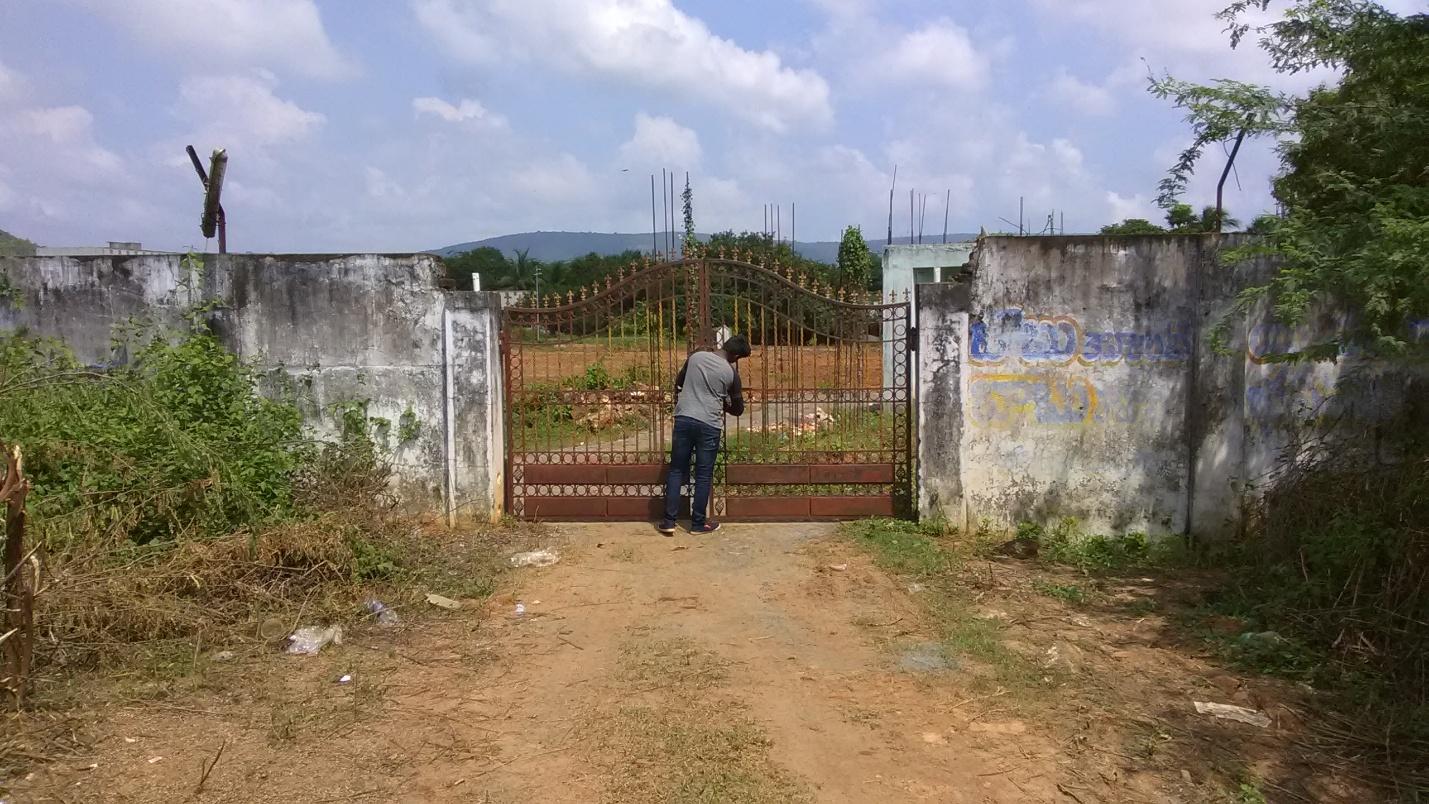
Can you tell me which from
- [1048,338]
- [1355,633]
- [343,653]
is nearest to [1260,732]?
[1355,633]

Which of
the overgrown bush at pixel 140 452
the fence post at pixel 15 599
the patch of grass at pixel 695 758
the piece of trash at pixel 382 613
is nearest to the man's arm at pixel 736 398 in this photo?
the piece of trash at pixel 382 613

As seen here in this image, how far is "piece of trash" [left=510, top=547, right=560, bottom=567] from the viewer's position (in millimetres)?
6715

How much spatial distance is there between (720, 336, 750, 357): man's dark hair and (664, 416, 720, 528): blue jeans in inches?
23.6

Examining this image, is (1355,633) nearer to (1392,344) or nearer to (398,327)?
(1392,344)

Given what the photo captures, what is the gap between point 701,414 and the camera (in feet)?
23.4

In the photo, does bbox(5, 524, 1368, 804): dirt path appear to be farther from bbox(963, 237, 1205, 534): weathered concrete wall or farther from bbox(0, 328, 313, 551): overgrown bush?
bbox(963, 237, 1205, 534): weathered concrete wall

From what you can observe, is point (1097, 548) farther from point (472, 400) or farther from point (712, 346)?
point (472, 400)

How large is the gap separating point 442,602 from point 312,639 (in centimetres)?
86

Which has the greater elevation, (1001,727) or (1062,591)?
(1062,591)

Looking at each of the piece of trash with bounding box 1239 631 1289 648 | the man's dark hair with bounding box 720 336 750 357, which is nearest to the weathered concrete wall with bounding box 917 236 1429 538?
the man's dark hair with bounding box 720 336 750 357

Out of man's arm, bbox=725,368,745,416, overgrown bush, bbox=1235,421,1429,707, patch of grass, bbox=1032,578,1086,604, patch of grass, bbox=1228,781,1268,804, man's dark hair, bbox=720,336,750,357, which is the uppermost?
man's dark hair, bbox=720,336,750,357

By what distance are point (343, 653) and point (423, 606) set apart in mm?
729

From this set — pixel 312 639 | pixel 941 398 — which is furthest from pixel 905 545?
pixel 312 639

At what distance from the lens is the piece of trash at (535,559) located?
264 inches
